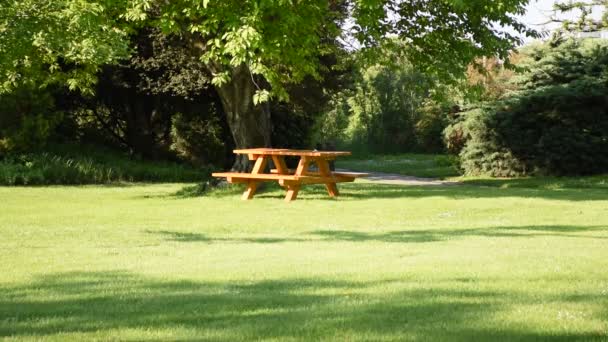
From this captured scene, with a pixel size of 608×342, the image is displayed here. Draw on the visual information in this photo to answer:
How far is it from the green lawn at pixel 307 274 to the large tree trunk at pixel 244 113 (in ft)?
21.7

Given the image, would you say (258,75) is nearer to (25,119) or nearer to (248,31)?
(248,31)

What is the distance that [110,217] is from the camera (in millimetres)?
15641

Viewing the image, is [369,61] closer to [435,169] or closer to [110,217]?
[110,217]

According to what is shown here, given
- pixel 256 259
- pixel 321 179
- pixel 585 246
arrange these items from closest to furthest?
pixel 256 259
pixel 585 246
pixel 321 179

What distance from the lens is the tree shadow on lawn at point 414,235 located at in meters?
11.5

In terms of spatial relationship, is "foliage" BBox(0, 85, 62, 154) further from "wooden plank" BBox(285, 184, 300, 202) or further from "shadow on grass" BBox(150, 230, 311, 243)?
"shadow on grass" BBox(150, 230, 311, 243)

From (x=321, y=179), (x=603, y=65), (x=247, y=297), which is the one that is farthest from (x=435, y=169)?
(x=247, y=297)

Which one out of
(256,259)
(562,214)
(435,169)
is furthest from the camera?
(435,169)

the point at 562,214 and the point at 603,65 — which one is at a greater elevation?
the point at 603,65

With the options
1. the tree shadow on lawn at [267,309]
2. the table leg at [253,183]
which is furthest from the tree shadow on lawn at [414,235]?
the table leg at [253,183]

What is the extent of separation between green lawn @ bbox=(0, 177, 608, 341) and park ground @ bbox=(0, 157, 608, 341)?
21 millimetres

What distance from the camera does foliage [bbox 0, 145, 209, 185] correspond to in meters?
25.5

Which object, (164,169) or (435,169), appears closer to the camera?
(164,169)

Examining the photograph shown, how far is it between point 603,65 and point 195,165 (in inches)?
619
